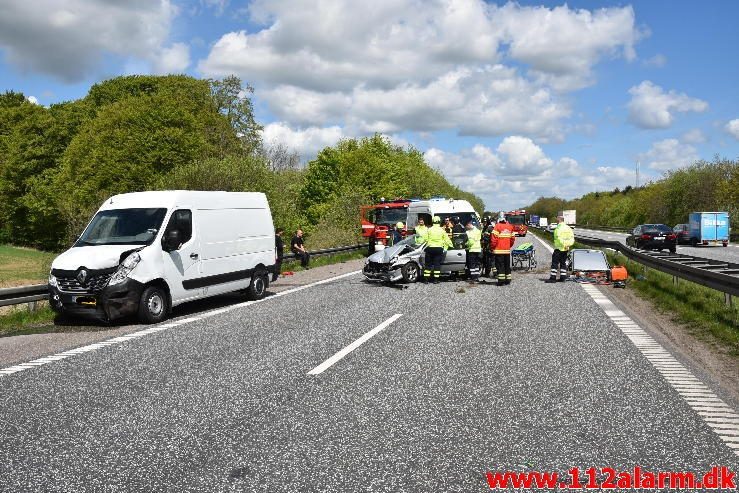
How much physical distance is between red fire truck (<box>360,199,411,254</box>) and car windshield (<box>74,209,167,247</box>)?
16.6 m

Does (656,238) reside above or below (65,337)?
above

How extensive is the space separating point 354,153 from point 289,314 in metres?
54.8

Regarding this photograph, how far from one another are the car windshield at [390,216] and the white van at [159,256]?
612 inches

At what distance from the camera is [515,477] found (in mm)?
3740

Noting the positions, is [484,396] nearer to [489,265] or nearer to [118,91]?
[489,265]

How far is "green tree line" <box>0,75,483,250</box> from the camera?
35094 millimetres

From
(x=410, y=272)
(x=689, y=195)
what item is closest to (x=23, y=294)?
(x=410, y=272)

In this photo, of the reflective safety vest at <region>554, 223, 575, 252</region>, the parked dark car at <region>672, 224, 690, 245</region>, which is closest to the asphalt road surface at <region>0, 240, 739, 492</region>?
the reflective safety vest at <region>554, 223, 575, 252</region>

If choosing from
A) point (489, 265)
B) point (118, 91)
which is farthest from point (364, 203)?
point (489, 265)

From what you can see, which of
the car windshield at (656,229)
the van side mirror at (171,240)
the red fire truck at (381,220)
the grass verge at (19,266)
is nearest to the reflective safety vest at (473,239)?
the van side mirror at (171,240)

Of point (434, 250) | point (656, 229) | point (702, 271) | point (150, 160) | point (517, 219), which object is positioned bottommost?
point (702, 271)

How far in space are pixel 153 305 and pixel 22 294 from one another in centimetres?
277

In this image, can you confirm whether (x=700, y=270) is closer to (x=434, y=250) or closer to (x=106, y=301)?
(x=434, y=250)

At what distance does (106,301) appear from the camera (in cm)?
954
